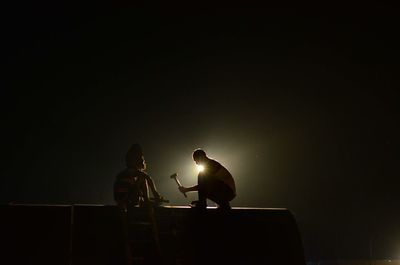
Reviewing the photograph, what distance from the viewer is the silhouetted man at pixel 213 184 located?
1157cm

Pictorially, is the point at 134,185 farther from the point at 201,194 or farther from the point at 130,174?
the point at 201,194

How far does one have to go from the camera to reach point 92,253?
9.45m

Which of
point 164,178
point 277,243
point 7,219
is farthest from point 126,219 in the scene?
point 164,178

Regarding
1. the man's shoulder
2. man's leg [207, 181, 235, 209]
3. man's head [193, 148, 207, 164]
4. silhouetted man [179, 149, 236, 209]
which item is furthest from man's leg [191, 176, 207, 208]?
the man's shoulder

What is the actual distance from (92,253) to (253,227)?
11.3 ft

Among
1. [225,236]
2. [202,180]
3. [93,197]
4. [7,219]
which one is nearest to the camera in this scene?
A: [7,219]

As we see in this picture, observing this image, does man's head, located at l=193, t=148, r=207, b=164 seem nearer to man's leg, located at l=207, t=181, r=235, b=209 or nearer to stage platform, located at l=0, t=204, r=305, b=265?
man's leg, located at l=207, t=181, r=235, b=209

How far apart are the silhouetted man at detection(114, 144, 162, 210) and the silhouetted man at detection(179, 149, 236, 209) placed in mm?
1040

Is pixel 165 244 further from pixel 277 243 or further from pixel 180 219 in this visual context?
pixel 277 243

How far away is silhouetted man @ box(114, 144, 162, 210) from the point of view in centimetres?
1073

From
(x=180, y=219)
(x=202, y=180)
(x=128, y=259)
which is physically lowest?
(x=128, y=259)

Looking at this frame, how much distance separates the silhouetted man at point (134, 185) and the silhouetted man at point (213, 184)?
40.9 inches

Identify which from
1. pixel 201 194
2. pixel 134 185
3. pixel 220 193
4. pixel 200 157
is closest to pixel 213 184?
pixel 220 193

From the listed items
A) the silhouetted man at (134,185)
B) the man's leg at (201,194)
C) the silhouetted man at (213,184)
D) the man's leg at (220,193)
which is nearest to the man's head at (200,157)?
the silhouetted man at (213,184)
